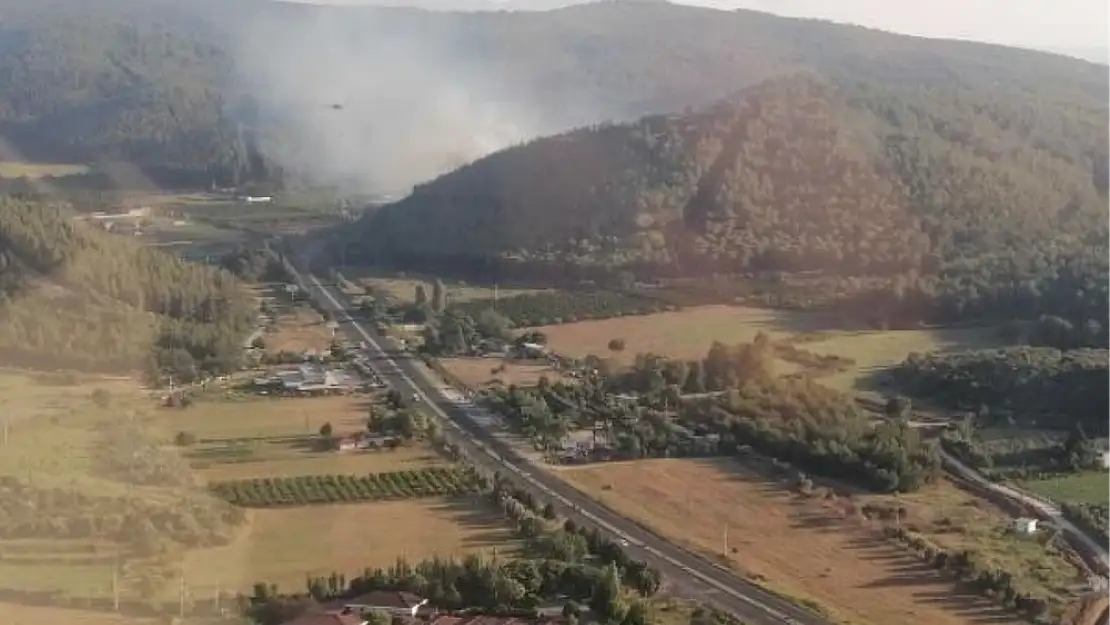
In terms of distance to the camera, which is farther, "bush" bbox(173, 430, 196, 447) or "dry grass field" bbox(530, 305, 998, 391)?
"dry grass field" bbox(530, 305, 998, 391)

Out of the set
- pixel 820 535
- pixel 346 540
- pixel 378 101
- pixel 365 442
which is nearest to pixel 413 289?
pixel 365 442

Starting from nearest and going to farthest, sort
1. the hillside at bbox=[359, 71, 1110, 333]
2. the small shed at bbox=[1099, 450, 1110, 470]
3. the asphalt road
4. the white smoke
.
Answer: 1. the asphalt road
2. the small shed at bbox=[1099, 450, 1110, 470]
3. the hillside at bbox=[359, 71, 1110, 333]
4. the white smoke

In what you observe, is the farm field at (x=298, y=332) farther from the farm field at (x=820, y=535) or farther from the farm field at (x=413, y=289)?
the farm field at (x=820, y=535)

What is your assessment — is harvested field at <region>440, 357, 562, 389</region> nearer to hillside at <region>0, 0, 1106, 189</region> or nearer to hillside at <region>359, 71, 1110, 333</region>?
hillside at <region>359, 71, 1110, 333</region>

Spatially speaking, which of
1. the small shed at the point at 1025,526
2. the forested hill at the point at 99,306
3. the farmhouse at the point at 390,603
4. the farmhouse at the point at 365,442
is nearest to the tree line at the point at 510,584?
the farmhouse at the point at 390,603

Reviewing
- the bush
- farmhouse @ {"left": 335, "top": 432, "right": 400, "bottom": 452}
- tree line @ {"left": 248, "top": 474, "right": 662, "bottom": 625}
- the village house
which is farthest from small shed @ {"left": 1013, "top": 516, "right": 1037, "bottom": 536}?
the bush

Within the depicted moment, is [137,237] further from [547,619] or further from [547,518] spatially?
[547,619]
